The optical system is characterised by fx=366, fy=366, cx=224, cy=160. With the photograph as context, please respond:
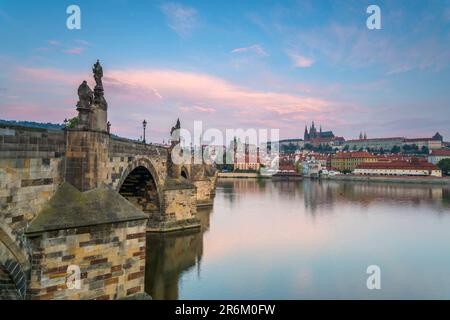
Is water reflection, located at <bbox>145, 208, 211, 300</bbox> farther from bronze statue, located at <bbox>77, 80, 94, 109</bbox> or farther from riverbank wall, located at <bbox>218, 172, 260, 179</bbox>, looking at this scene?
riverbank wall, located at <bbox>218, 172, 260, 179</bbox>

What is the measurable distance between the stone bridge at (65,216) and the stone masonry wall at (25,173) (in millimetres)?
24

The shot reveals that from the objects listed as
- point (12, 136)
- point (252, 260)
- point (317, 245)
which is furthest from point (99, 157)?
point (317, 245)

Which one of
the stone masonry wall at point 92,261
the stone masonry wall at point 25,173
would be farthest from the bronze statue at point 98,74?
the stone masonry wall at point 92,261

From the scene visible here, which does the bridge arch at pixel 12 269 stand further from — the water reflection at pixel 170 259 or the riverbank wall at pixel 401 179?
the riverbank wall at pixel 401 179

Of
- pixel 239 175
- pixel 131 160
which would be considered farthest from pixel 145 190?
pixel 239 175

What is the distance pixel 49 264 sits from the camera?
9.76 m

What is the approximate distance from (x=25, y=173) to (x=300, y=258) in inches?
644

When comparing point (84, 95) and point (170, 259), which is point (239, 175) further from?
point (84, 95)

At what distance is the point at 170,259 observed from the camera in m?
20.5

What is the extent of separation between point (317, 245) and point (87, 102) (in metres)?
18.7

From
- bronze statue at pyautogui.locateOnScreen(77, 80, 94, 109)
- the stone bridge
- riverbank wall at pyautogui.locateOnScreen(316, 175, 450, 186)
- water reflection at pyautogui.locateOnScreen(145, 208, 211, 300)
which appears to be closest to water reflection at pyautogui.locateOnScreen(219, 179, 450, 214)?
riverbank wall at pyautogui.locateOnScreen(316, 175, 450, 186)

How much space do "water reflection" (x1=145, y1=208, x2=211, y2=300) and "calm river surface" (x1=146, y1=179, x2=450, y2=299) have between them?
0.15 feet

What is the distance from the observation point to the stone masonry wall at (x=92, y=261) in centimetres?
964
